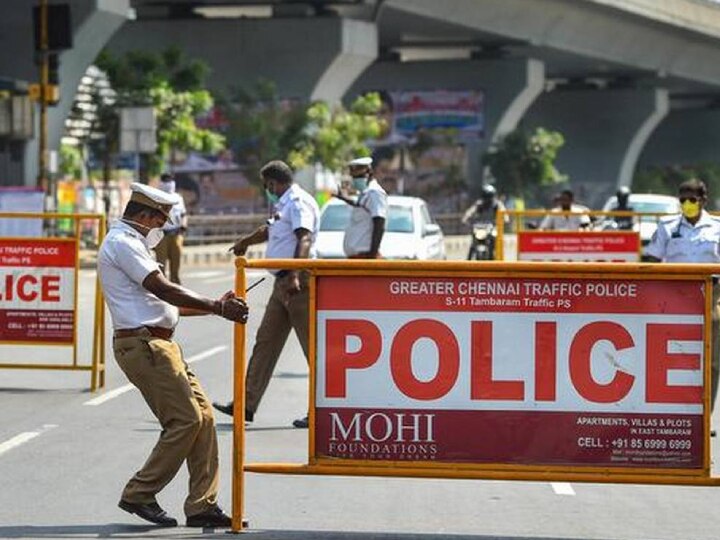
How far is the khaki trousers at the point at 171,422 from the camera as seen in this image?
9.53 m

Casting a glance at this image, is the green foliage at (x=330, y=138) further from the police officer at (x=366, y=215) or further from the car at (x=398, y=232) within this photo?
the police officer at (x=366, y=215)

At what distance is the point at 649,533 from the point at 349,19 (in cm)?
4815

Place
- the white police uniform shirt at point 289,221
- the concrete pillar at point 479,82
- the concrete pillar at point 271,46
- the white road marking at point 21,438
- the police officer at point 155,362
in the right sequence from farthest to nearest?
the concrete pillar at point 479,82 < the concrete pillar at point 271,46 < the white police uniform shirt at point 289,221 < the white road marking at point 21,438 < the police officer at point 155,362

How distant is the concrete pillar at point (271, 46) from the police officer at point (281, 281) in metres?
42.3

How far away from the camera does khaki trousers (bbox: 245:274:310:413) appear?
45.1ft

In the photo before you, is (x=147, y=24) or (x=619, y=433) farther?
(x=147, y=24)

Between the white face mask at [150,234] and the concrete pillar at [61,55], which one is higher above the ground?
the concrete pillar at [61,55]

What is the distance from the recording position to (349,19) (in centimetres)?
5725

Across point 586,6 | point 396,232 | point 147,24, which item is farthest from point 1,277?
point 586,6

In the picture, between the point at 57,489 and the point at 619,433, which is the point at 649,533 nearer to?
the point at 619,433

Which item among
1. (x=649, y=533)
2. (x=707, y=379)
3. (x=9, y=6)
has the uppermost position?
(x=9, y=6)

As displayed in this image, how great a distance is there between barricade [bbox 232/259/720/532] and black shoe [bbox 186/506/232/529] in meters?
0.38

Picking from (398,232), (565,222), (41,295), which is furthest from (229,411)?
(398,232)

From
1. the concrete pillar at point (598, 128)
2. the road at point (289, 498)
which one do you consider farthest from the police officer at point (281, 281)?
the concrete pillar at point (598, 128)
